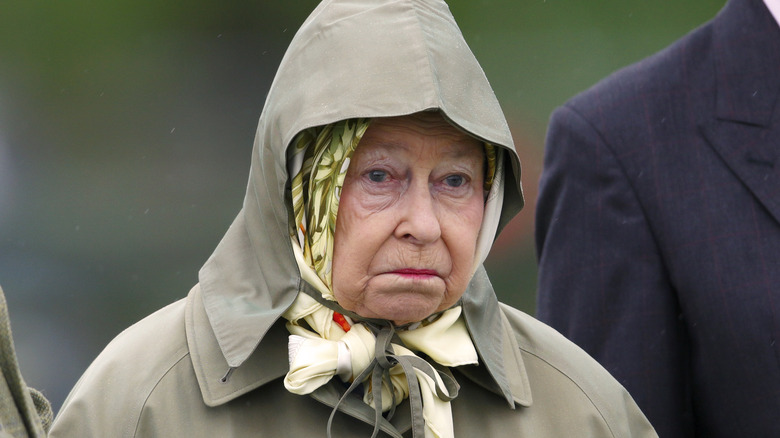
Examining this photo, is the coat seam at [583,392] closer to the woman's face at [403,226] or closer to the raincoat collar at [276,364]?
the raincoat collar at [276,364]

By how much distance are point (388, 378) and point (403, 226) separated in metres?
0.33

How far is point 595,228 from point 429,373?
0.83 metres

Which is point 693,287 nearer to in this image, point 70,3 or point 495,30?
point 495,30

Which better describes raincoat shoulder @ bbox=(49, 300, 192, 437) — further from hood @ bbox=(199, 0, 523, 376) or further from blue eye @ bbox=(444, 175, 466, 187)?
blue eye @ bbox=(444, 175, 466, 187)

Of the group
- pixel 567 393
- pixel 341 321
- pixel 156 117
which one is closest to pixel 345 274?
pixel 341 321

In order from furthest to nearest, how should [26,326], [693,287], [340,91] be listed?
1. [26,326]
2. [693,287]
3. [340,91]

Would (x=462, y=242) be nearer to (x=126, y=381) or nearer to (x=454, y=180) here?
(x=454, y=180)

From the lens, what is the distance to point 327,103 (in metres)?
2.55

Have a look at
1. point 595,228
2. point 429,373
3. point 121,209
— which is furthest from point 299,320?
point 121,209

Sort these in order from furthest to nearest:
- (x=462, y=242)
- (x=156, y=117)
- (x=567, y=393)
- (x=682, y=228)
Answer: (x=156, y=117) < (x=682, y=228) < (x=567, y=393) < (x=462, y=242)

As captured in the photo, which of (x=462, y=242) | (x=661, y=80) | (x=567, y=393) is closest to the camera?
(x=462, y=242)

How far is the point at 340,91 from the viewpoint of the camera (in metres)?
2.56

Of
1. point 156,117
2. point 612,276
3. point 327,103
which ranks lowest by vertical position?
point 156,117

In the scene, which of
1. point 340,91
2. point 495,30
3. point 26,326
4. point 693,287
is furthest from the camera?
point 495,30
